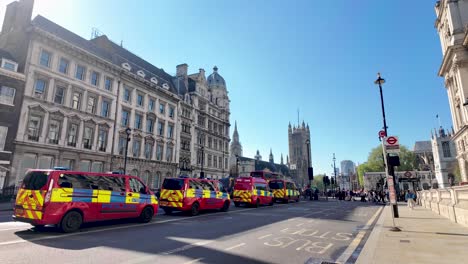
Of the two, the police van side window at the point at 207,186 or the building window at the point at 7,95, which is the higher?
the building window at the point at 7,95

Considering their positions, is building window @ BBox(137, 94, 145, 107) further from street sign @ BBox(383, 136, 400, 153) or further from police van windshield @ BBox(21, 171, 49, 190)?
street sign @ BBox(383, 136, 400, 153)

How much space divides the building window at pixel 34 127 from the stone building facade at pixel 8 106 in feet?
3.96

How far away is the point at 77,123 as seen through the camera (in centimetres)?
2898

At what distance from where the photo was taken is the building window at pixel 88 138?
2967 cm

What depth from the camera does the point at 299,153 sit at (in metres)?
126

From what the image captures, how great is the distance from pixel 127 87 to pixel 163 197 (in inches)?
1003

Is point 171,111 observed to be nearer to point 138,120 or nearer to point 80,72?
point 138,120

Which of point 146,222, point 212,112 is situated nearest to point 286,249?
point 146,222

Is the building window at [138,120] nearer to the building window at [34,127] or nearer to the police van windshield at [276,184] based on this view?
the building window at [34,127]

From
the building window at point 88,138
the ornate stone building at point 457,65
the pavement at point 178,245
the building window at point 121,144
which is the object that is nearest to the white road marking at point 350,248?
the pavement at point 178,245

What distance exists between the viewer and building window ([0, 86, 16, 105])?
75.9 feet

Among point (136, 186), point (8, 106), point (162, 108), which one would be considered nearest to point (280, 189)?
point (136, 186)

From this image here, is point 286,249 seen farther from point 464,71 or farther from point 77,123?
point 464,71

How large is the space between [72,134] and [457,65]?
42943 millimetres
